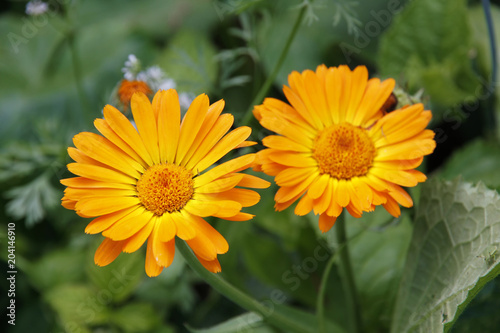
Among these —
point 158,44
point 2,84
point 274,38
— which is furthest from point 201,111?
point 2,84

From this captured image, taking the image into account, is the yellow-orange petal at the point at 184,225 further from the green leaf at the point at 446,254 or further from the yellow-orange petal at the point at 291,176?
the green leaf at the point at 446,254

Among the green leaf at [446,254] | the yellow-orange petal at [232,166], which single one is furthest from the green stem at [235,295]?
the green leaf at [446,254]

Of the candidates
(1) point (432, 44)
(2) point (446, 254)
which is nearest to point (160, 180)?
(2) point (446, 254)

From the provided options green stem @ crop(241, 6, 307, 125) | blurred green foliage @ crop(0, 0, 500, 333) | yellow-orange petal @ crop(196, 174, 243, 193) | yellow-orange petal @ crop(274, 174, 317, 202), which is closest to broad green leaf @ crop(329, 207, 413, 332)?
blurred green foliage @ crop(0, 0, 500, 333)

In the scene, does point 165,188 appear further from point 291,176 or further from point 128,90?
point 128,90

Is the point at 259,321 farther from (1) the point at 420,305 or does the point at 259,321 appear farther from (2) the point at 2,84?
(2) the point at 2,84
